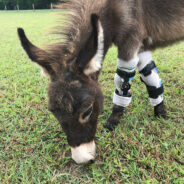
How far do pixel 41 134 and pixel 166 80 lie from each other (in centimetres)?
329

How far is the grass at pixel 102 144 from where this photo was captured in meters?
2.17

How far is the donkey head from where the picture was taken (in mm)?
1889

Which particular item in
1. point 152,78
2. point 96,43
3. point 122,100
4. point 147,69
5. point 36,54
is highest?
point 96,43

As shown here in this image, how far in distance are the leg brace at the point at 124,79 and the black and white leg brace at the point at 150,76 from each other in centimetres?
26

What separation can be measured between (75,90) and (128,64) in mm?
1115

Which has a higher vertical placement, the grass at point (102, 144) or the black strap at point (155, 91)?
the black strap at point (155, 91)

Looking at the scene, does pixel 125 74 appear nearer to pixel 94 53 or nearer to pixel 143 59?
pixel 143 59

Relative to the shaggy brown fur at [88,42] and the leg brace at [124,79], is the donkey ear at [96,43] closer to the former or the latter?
the shaggy brown fur at [88,42]

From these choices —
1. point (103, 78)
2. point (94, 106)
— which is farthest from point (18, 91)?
point (94, 106)

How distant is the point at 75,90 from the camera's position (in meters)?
1.92

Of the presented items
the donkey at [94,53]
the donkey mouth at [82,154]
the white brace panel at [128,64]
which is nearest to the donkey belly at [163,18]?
the donkey at [94,53]

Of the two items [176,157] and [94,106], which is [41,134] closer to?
[94,106]

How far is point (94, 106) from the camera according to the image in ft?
7.09

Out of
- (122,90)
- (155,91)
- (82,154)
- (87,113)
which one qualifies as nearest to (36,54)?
(87,113)
